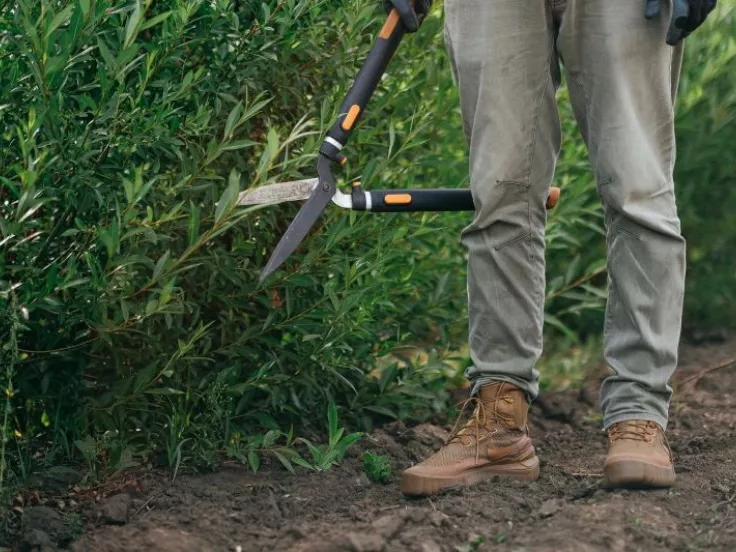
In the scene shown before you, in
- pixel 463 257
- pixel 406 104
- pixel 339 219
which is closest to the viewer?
pixel 339 219

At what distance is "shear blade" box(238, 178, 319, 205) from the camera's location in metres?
2.73

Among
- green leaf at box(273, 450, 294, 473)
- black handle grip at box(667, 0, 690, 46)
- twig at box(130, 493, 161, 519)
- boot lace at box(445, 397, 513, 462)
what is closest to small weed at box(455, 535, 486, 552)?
boot lace at box(445, 397, 513, 462)

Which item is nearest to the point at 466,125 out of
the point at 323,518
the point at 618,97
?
the point at 618,97

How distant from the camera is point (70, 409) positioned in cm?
305

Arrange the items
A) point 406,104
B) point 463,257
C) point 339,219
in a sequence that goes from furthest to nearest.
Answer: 1. point 463,257
2. point 406,104
3. point 339,219

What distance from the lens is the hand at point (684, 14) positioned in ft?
9.15

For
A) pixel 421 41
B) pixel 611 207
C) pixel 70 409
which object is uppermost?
pixel 421 41

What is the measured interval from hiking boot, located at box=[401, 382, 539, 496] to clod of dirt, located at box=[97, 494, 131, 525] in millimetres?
743

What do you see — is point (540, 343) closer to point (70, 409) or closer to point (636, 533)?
→ point (636, 533)

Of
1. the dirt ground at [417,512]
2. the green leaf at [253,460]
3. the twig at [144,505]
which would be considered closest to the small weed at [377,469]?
the dirt ground at [417,512]

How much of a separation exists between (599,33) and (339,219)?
902mm

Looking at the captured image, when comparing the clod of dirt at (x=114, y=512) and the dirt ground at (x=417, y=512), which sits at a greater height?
the clod of dirt at (x=114, y=512)

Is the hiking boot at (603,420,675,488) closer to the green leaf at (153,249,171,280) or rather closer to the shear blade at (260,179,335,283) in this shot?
the shear blade at (260,179,335,283)

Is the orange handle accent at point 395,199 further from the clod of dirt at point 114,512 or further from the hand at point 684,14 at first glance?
the clod of dirt at point 114,512
